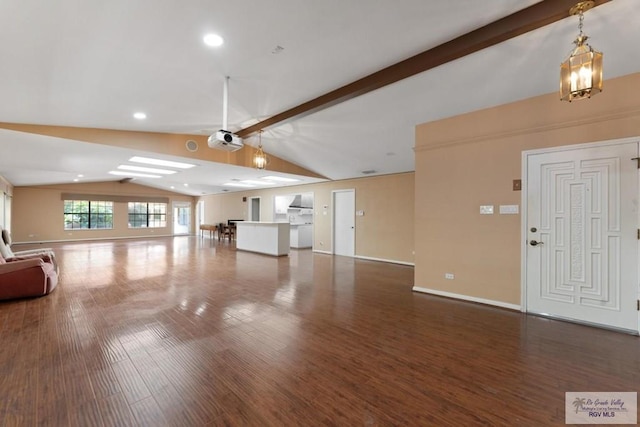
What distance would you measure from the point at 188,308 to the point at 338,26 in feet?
11.8

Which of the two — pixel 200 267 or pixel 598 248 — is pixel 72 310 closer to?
pixel 200 267

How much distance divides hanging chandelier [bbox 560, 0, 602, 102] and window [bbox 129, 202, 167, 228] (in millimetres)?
15832

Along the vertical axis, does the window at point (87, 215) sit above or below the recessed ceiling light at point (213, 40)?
below

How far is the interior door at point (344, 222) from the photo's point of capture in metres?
7.94

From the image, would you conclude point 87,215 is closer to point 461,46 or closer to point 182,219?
point 182,219

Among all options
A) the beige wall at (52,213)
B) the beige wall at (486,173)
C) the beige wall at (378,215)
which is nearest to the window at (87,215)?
the beige wall at (52,213)

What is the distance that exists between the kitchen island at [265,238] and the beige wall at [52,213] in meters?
7.77

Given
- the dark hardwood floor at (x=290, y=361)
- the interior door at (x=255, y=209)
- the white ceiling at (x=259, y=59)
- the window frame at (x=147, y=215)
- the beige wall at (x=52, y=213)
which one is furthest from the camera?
the window frame at (x=147, y=215)

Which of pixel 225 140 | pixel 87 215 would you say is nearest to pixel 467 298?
pixel 225 140

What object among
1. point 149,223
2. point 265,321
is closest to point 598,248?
point 265,321

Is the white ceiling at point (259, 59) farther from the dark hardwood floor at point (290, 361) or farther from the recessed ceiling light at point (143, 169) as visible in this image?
the dark hardwood floor at point (290, 361)

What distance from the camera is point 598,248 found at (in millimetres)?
2980

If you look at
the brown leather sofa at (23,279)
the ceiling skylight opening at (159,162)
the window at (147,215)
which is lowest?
the brown leather sofa at (23,279)

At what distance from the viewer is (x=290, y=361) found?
7.30ft
